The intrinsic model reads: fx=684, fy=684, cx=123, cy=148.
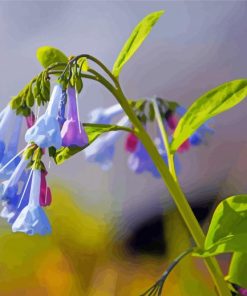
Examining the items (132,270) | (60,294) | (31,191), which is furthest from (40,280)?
(31,191)

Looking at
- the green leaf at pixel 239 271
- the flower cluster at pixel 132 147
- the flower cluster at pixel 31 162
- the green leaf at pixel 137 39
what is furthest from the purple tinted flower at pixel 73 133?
the flower cluster at pixel 132 147

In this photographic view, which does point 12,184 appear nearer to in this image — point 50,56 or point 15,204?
point 15,204

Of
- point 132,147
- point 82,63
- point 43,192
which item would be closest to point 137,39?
point 82,63

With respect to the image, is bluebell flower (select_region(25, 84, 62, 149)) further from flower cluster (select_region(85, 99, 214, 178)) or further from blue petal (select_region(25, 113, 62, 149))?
flower cluster (select_region(85, 99, 214, 178))

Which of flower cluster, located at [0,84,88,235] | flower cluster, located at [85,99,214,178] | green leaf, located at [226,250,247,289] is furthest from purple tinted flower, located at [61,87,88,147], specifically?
flower cluster, located at [85,99,214,178]

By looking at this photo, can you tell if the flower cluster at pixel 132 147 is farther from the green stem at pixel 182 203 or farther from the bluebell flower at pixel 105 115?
the green stem at pixel 182 203

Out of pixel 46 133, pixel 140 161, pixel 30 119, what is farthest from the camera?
pixel 140 161
